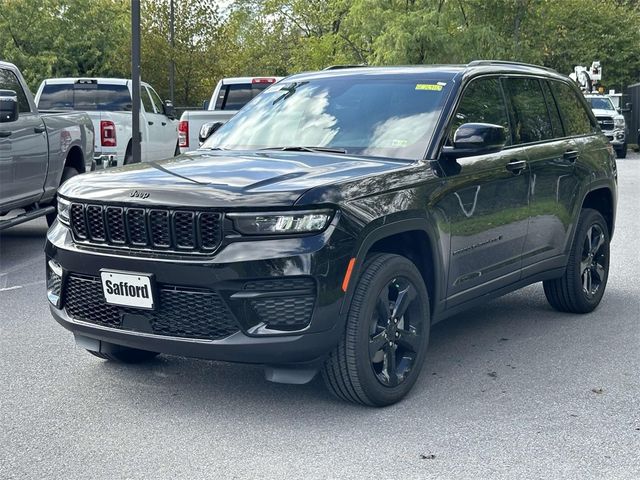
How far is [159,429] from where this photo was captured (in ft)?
15.2

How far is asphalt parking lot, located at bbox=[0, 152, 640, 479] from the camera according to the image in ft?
13.7

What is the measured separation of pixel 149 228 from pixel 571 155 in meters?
3.49

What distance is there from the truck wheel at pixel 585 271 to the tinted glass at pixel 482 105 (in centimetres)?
127

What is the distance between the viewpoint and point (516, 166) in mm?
6066

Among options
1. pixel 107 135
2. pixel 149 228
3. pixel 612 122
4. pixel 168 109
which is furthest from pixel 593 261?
pixel 612 122

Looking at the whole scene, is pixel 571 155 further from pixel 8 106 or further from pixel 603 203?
pixel 8 106

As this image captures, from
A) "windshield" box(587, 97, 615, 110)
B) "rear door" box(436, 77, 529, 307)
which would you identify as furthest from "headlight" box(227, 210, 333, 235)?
"windshield" box(587, 97, 615, 110)

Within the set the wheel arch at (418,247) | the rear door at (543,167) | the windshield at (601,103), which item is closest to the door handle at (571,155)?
the rear door at (543,167)

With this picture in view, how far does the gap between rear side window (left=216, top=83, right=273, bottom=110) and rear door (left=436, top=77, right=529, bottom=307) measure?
11095mm

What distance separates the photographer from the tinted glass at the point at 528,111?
6426mm

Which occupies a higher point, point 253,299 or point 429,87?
point 429,87

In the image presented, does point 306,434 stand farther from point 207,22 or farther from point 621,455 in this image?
point 207,22

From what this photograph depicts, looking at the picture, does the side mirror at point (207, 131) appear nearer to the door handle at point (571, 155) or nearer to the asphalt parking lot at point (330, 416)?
the asphalt parking lot at point (330, 416)

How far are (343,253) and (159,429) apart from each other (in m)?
1.23
